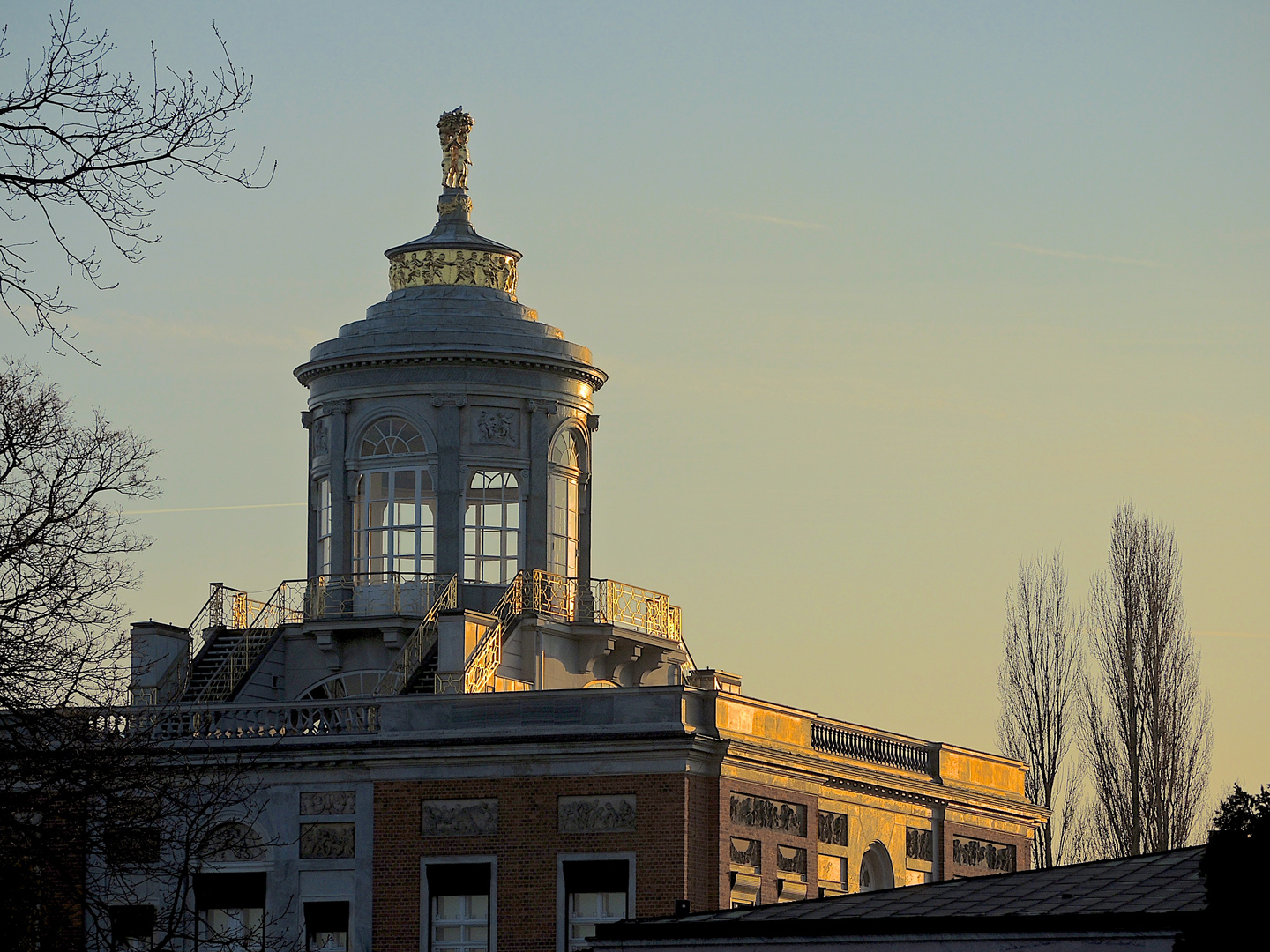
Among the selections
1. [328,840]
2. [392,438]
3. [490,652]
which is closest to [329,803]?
[328,840]

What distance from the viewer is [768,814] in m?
46.9

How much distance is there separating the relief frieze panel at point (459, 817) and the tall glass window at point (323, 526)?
8960mm

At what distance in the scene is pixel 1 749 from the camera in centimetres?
2436

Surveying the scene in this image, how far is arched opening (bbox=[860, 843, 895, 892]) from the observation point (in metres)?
50.8

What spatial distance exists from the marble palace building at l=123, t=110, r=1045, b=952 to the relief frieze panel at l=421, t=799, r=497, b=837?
0.04 m

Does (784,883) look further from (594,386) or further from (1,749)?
(1,749)

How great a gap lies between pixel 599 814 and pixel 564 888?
1368mm

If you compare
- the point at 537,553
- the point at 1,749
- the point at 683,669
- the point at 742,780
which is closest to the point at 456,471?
the point at 537,553

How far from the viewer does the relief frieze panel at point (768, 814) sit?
45.9 meters

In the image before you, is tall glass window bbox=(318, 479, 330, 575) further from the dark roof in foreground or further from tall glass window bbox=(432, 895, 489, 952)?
the dark roof in foreground

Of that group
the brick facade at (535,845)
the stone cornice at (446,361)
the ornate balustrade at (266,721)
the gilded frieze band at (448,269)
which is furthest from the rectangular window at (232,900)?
the gilded frieze band at (448,269)

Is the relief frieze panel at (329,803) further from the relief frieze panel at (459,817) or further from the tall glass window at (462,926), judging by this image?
the tall glass window at (462,926)

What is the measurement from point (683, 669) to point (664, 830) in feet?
33.2

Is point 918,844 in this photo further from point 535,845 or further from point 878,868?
point 535,845
